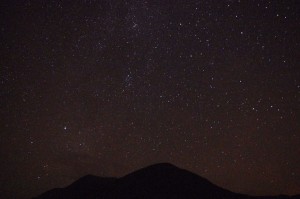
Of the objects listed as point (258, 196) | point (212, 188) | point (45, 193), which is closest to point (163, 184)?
point (212, 188)

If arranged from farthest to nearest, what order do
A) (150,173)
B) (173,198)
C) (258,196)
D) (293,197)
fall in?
1. (150,173)
2. (258,196)
3. (173,198)
4. (293,197)

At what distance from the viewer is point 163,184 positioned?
142 ft

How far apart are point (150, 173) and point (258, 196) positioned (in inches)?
583

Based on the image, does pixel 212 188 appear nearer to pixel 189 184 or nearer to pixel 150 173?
pixel 189 184

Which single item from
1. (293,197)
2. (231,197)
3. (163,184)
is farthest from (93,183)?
(293,197)

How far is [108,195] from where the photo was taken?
132ft

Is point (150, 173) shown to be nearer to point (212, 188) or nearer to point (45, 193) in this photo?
point (212, 188)

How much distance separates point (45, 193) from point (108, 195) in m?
14.1

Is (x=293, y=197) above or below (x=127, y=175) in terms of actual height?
below

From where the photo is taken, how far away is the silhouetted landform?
40.0 meters

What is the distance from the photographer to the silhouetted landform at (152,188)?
131ft

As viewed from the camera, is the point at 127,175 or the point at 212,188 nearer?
the point at 212,188

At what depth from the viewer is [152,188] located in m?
41.9

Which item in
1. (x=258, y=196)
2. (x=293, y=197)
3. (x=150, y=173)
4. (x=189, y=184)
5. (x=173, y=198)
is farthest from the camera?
(x=150, y=173)
